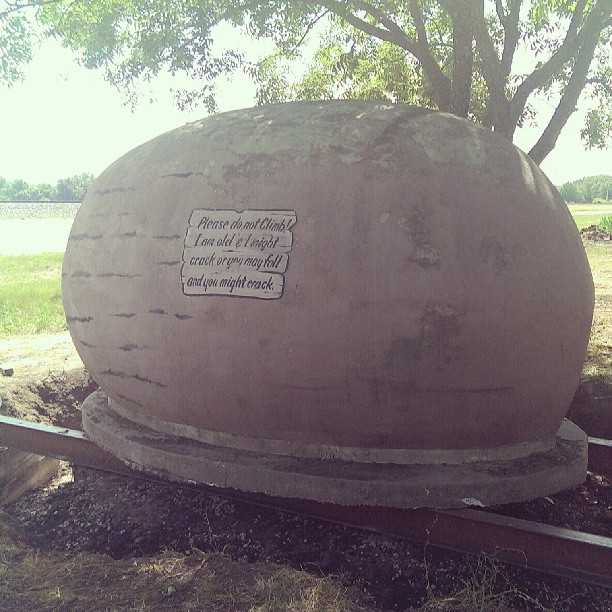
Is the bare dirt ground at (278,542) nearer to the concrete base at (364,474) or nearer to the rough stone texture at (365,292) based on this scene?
the concrete base at (364,474)

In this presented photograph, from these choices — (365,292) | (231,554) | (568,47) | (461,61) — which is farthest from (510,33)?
(231,554)

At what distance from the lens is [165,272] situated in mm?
2598

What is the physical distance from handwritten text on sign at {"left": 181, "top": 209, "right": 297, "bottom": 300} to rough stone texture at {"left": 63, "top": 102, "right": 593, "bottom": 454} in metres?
0.04

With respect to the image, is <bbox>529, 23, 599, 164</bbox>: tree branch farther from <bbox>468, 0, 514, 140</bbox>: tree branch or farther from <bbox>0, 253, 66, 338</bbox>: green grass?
<bbox>0, 253, 66, 338</bbox>: green grass

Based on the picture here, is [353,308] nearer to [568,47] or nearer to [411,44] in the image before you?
[411,44]

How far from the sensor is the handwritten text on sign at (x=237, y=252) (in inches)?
95.1

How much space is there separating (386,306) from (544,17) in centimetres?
483

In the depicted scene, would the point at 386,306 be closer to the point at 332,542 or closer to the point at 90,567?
the point at 332,542

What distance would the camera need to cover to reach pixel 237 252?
8.19 ft

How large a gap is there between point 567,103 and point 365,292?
4121 millimetres

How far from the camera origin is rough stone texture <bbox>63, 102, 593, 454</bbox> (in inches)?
92.8

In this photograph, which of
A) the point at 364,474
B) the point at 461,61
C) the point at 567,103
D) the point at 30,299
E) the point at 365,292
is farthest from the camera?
the point at 30,299

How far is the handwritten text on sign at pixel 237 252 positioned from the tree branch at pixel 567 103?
3.97m

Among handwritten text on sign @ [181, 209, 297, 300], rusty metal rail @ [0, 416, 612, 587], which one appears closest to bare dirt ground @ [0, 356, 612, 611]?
rusty metal rail @ [0, 416, 612, 587]
